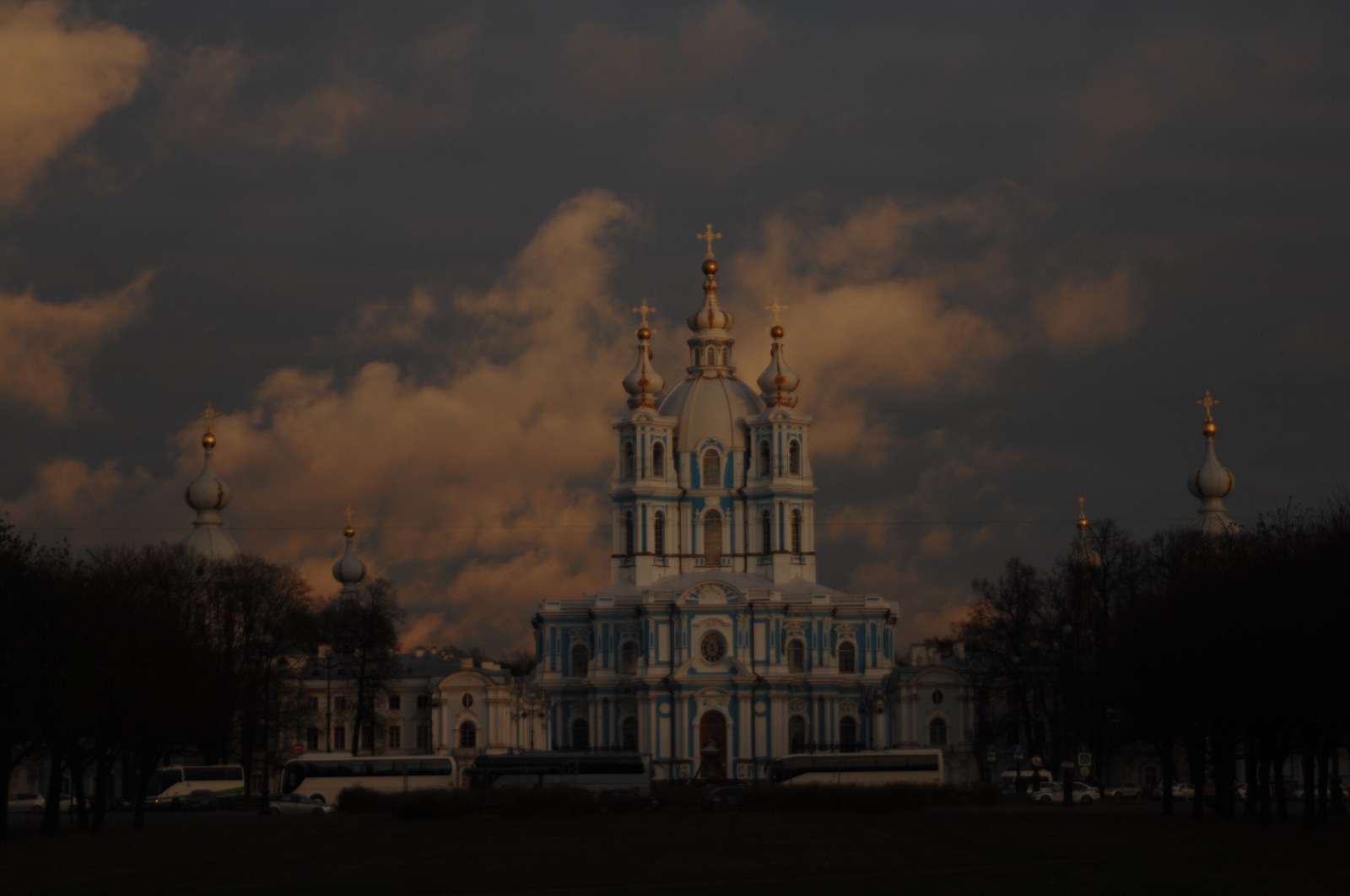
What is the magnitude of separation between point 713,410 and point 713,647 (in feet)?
46.8

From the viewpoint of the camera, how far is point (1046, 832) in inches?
1922

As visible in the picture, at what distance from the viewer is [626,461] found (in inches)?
4579

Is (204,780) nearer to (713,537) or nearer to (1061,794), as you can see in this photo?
(713,537)

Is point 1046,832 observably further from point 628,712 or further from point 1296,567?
point 628,712

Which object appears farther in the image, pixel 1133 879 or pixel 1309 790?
pixel 1309 790

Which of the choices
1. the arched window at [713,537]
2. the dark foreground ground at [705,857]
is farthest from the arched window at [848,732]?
the dark foreground ground at [705,857]

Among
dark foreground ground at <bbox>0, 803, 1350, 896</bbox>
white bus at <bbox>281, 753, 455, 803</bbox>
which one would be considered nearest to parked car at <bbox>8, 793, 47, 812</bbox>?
white bus at <bbox>281, 753, 455, 803</bbox>

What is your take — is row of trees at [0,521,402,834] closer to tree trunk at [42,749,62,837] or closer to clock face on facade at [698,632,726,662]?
tree trunk at [42,749,62,837]

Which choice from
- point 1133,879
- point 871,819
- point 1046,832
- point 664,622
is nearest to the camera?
point 1133,879

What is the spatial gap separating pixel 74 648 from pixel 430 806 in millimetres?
16772

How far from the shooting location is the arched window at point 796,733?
109m

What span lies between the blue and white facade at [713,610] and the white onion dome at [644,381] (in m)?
0.09

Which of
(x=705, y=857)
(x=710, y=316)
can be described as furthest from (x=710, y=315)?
(x=705, y=857)

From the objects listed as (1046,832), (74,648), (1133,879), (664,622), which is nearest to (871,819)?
(1046,832)
